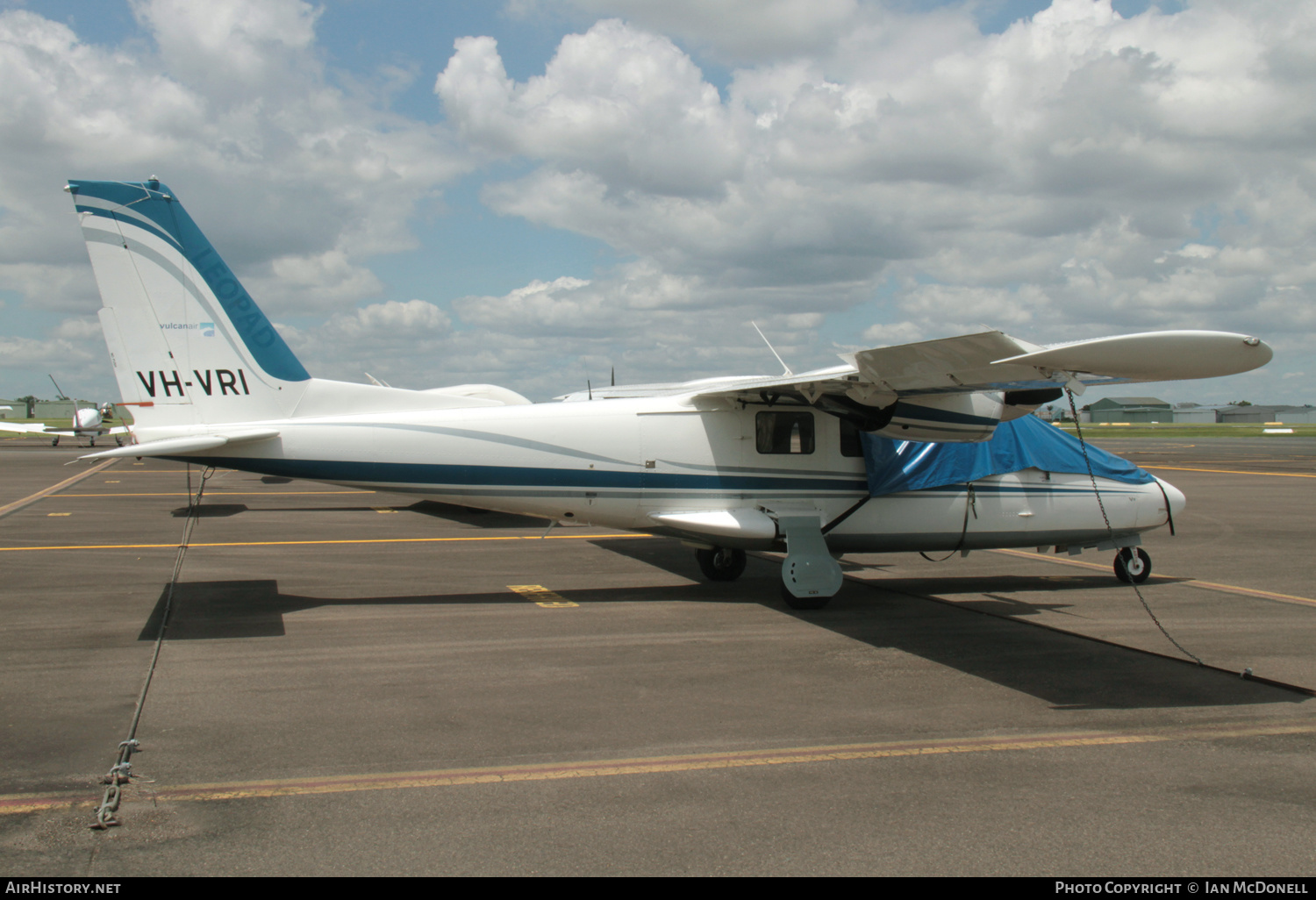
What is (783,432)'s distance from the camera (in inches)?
448

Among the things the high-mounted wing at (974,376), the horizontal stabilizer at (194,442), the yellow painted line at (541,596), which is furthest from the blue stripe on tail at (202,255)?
the high-mounted wing at (974,376)

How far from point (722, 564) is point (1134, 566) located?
5.63 meters

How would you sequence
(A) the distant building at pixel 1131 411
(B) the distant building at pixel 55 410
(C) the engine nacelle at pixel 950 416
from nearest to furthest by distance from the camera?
1. (C) the engine nacelle at pixel 950 416
2. (A) the distant building at pixel 1131 411
3. (B) the distant building at pixel 55 410

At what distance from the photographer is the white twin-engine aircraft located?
9734 mm

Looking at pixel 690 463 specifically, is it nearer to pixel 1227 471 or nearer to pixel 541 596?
pixel 541 596

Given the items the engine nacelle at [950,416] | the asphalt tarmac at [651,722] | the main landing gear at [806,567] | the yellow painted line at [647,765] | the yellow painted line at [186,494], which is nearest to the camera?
the asphalt tarmac at [651,722]

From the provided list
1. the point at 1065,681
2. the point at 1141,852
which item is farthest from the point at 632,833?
the point at 1065,681

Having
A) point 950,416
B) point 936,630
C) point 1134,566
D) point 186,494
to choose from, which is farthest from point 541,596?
point 186,494

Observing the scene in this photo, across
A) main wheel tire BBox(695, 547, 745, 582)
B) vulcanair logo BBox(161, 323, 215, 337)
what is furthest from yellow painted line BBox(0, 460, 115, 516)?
main wheel tire BBox(695, 547, 745, 582)

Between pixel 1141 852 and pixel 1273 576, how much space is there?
10.7 meters

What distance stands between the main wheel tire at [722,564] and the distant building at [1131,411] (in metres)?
135

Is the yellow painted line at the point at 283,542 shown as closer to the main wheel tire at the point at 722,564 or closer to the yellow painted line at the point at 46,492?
the main wheel tire at the point at 722,564

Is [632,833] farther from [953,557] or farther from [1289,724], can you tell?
[953,557]

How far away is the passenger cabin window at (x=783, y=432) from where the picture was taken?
11.4m
